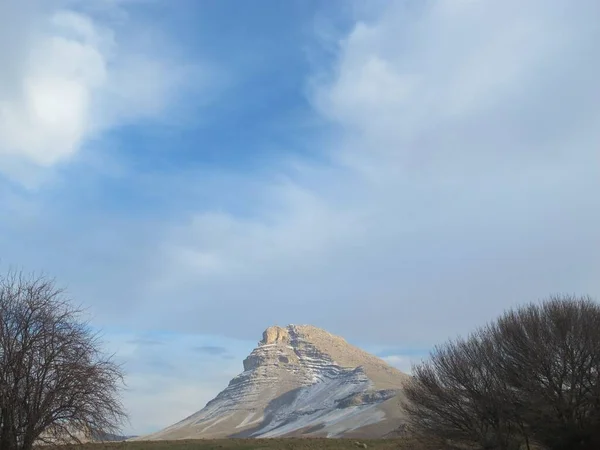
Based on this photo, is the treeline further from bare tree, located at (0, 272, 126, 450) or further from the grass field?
bare tree, located at (0, 272, 126, 450)

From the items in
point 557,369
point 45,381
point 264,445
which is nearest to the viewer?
point 45,381

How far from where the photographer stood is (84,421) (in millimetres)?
21828

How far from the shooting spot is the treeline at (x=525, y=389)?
131ft

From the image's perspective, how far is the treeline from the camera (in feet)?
131

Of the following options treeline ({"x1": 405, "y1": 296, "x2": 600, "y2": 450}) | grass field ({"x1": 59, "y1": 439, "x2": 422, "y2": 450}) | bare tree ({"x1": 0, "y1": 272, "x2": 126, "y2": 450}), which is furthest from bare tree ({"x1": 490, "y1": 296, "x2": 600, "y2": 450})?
bare tree ({"x1": 0, "y1": 272, "x2": 126, "y2": 450})

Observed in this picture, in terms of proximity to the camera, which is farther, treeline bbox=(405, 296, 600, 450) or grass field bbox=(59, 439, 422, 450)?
grass field bbox=(59, 439, 422, 450)

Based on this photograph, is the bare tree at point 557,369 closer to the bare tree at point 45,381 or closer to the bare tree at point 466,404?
the bare tree at point 466,404

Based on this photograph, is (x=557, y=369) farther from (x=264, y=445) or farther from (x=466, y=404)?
(x=264, y=445)

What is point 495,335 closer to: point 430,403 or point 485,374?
point 485,374

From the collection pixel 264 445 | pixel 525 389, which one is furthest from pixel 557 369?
pixel 264 445

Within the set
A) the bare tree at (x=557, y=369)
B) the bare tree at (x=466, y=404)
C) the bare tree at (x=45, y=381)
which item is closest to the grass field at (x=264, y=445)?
the bare tree at (x=466, y=404)

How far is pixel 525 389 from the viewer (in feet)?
139

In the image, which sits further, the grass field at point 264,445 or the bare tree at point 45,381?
the grass field at point 264,445

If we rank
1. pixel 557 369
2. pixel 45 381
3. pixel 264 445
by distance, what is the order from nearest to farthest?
pixel 45 381
pixel 557 369
pixel 264 445
